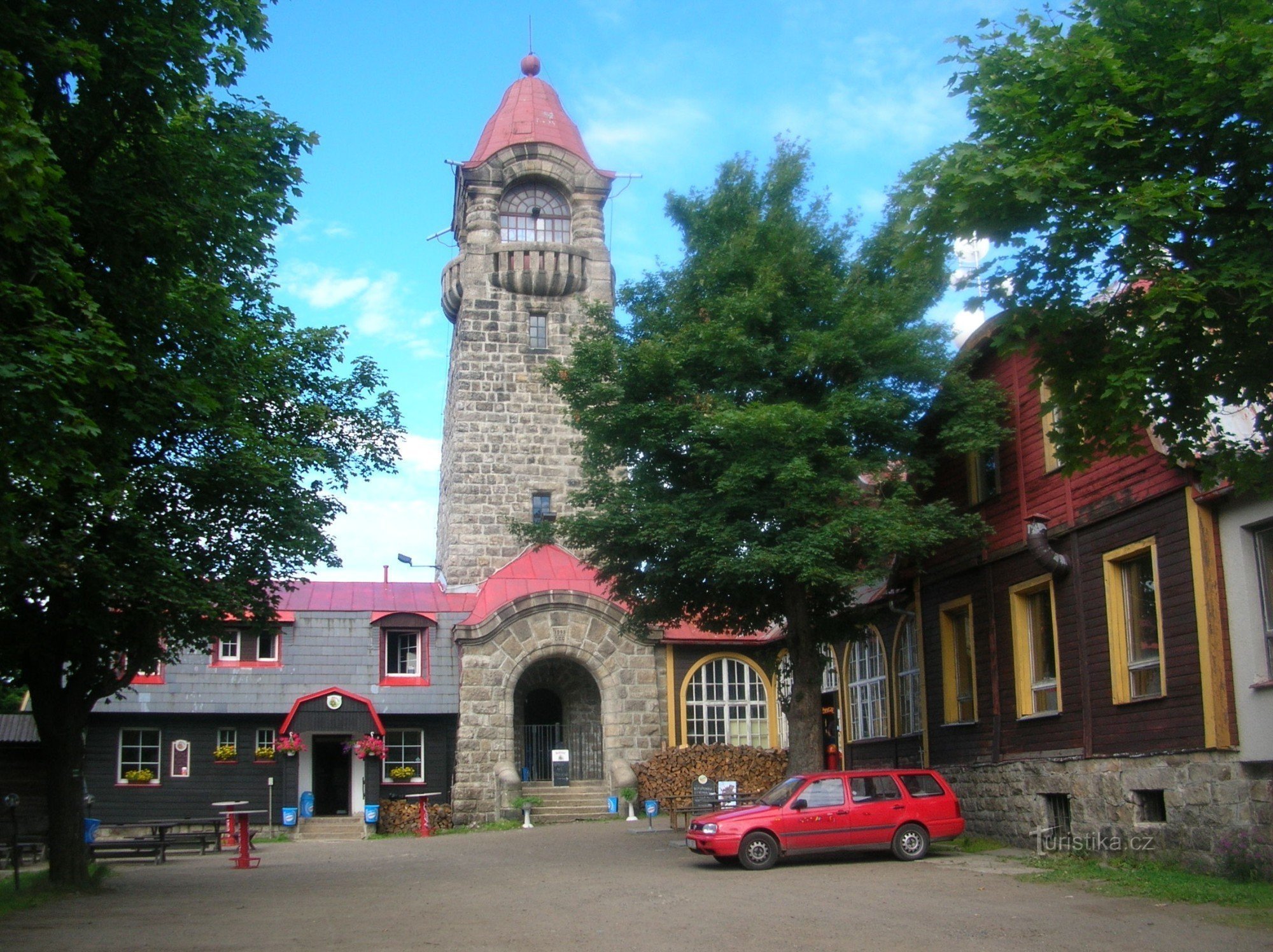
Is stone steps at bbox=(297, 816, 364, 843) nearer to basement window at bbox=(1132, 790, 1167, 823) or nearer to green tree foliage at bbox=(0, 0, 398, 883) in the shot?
green tree foliage at bbox=(0, 0, 398, 883)

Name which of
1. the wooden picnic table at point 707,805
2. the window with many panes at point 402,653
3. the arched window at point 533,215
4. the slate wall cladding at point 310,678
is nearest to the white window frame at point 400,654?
the window with many panes at point 402,653

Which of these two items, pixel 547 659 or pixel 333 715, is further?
→ pixel 547 659

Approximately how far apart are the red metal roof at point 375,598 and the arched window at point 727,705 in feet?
A: 19.6

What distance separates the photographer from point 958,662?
20375mm

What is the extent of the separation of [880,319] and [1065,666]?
17.5 ft

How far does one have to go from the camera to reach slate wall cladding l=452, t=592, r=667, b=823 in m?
28.7

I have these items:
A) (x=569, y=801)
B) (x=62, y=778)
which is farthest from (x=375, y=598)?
(x=62, y=778)

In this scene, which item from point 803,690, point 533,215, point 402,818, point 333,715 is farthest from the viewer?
point 533,215

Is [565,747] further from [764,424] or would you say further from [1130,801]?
[1130,801]

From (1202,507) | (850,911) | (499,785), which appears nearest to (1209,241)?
(1202,507)

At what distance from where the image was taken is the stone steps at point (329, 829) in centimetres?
2695

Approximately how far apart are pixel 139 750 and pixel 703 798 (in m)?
13.4

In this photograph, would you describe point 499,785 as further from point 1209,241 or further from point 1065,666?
point 1209,241

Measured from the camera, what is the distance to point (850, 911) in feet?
39.4
